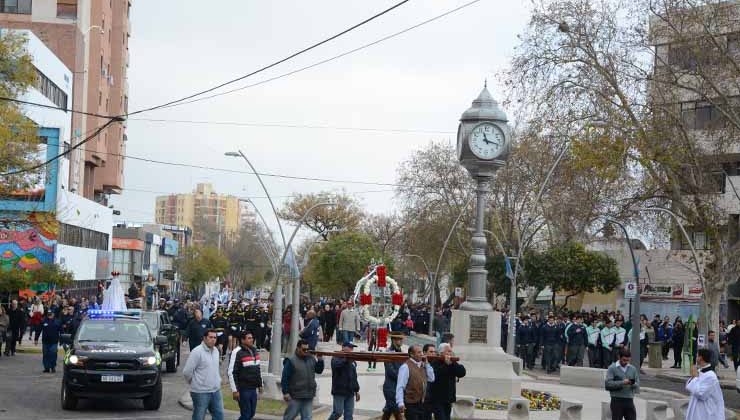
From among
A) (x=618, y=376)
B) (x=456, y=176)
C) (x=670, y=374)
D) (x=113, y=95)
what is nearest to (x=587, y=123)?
(x=670, y=374)

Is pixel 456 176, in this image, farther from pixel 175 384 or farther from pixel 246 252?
pixel 246 252

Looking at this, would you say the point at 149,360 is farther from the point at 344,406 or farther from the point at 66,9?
the point at 66,9

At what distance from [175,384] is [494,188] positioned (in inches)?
1710

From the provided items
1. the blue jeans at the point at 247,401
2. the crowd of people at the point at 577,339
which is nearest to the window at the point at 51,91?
the crowd of people at the point at 577,339

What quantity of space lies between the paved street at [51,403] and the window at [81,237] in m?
31.6

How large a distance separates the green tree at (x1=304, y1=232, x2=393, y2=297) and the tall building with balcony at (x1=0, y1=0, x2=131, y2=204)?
646 inches

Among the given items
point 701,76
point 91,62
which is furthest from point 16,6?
point 701,76

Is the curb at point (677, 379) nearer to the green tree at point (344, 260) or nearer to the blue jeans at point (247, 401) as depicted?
the blue jeans at point (247, 401)

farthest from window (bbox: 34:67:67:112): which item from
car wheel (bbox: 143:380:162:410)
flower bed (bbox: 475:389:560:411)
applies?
car wheel (bbox: 143:380:162:410)

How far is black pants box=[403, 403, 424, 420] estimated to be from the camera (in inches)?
611

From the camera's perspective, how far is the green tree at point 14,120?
34906 millimetres

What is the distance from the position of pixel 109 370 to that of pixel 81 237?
50.5 meters

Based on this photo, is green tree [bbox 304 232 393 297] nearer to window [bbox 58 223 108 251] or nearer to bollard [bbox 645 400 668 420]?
window [bbox 58 223 108 251]

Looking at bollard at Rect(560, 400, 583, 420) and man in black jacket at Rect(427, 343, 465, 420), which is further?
bollard at Rect(560, 400, 583, 420)
